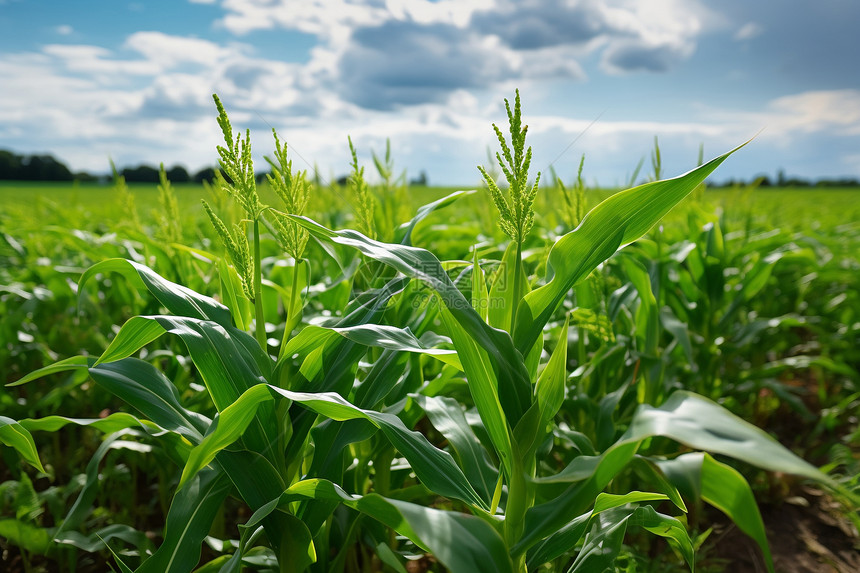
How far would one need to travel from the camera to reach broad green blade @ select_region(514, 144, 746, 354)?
3.50 feet

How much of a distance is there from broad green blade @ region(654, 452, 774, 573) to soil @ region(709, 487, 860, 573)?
139cm

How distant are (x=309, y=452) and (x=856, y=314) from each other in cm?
357

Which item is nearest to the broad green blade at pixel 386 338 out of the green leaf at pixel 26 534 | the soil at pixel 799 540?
the green leaf at pixel 26 534

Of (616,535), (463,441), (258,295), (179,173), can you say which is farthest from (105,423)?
(179,173)

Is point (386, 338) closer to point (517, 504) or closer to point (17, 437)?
point (517, 504)

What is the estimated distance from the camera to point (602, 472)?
35.9 inches

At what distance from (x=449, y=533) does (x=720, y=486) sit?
16.2 inches

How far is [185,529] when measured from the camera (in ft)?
3.78

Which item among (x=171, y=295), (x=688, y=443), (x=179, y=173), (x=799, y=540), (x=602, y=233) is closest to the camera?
(x=688, y=443)

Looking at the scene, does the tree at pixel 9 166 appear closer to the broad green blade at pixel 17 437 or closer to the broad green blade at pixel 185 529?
the broad green blade at pixel 17 437

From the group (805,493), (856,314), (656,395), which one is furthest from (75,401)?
(856,314)

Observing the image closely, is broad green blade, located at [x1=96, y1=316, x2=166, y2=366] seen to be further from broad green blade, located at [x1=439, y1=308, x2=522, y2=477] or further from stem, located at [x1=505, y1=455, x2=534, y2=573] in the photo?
stem, located at [x1=505, y1=455, x2=534, y2=573]

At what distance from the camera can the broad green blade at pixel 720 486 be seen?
74 centimetres

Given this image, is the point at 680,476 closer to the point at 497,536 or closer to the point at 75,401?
the point at 497,536
